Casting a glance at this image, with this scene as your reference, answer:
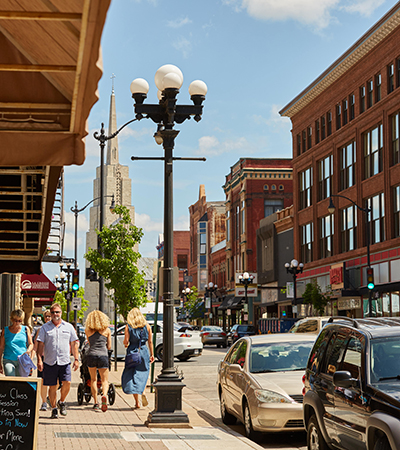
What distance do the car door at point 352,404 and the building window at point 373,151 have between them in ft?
113

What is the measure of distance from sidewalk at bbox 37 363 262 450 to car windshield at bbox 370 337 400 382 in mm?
3077

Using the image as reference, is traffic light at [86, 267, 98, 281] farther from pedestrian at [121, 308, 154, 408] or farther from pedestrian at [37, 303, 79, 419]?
pedestrian at [37, 303, 79, 419]

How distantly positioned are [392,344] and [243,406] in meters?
4.39

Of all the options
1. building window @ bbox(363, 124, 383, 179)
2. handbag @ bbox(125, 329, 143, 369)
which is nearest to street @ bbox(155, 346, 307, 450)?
handbag @ bbox(125, 329, 143, 369)

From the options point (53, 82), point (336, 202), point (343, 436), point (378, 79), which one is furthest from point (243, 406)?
point (336, 202)

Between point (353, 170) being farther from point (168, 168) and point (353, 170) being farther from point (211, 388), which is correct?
point (168, 168)

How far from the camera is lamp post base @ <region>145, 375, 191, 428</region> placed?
11758 millimetres

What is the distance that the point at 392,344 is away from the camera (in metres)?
7.61

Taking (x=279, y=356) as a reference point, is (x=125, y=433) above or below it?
below

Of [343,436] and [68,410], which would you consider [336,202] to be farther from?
[343,436]

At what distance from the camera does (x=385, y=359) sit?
24.3 feet

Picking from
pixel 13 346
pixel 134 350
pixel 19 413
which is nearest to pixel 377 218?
pixel 134 350

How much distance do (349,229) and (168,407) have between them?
35.1 m

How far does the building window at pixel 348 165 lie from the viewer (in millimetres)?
45188
